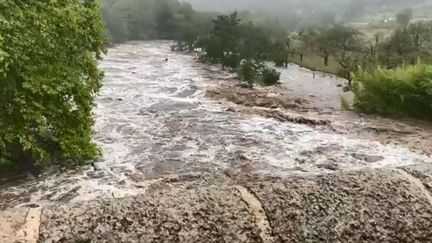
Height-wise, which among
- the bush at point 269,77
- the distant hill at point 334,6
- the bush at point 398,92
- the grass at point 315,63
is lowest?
the grass at point 315,63

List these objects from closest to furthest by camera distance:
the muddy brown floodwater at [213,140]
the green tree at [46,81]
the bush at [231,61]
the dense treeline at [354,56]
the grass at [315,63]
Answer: the green tree at [46,81] < the muddy brown floodwater at [213,140] < the dense treeline at [354,56] < the bush at [231,61] < the grass at [315,63]

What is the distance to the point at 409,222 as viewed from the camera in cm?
434

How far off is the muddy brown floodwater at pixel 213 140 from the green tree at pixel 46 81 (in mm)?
782

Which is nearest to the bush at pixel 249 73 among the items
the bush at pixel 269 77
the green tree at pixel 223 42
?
the bush at pixel 269 77

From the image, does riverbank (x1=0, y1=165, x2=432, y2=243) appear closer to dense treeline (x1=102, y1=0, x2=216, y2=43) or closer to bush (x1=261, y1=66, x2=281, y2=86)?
bush (x1=261, y1=66, x2=281, y2=86)

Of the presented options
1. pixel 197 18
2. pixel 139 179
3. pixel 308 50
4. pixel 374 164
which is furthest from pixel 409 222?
pixel 197 18

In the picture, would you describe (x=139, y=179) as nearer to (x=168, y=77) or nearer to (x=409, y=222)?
(x=409, y=222)

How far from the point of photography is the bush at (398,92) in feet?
60.3

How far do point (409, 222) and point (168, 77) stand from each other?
25.3 metres

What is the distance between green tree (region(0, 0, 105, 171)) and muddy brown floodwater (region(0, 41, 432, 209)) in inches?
30.8

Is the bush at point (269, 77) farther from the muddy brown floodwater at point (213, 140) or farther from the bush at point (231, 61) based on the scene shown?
the bush at point (231, 61)

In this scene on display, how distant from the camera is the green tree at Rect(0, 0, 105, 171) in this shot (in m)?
11.1

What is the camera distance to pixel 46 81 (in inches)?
449

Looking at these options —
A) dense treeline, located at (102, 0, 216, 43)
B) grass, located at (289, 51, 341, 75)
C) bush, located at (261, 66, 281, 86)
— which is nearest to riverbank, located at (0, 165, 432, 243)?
bush, located at (261, 66, 281, 86)
